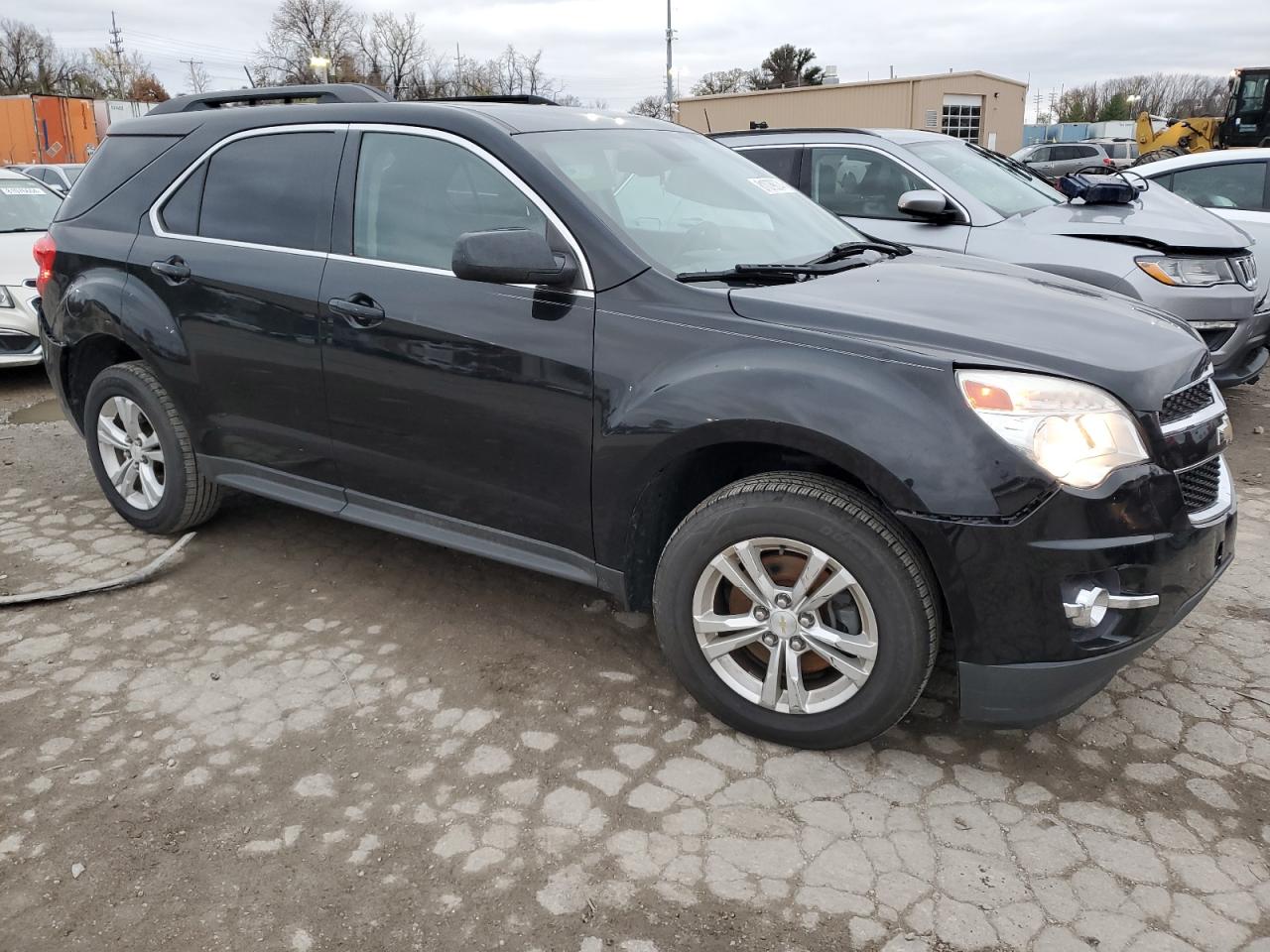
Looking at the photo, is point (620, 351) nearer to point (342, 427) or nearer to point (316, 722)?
point (342, 427)

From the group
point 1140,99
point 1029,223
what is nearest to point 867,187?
point 1029,223

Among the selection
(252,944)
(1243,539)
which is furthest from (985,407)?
(1243,539)

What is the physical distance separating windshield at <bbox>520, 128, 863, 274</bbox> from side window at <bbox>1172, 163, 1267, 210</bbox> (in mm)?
5504

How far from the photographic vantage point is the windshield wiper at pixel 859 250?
3518mm

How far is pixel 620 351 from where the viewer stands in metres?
2.99

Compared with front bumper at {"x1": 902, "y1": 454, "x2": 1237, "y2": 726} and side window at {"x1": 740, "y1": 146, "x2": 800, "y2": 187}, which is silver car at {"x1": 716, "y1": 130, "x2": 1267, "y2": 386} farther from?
front bumper at {"x1": 902, "y1": 454, "x2": 1237, "y2": 726}

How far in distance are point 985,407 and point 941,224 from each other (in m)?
3.93

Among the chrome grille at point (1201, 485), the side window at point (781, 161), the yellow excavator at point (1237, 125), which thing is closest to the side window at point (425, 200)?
the chrome grille at point (1201, 485)

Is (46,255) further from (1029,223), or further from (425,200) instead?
(1029,223)

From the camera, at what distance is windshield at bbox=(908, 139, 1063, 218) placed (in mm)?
6414

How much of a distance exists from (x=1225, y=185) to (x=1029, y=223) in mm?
3056

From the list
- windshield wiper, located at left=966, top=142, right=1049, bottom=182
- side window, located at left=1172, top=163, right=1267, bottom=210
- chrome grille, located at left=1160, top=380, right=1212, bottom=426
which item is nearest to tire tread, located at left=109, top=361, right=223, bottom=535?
chrome grille, located at left=1160, top=380, right=1212, bottom=426

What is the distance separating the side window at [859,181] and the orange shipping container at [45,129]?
28.7 meters

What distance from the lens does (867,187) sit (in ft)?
21.4
